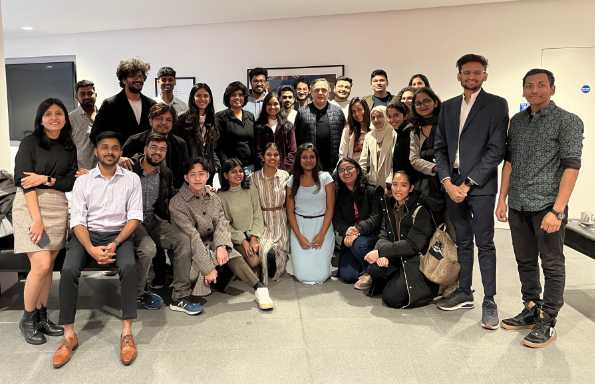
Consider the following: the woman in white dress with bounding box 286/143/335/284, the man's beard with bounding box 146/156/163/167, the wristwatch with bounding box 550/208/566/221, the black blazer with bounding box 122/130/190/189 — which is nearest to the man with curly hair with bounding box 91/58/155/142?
the black blazer with bounding box 122/130/190/189

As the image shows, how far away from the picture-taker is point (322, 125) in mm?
4219

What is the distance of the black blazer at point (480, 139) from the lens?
2.89 m

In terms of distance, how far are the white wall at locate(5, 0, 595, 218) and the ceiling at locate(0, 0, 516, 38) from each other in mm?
162

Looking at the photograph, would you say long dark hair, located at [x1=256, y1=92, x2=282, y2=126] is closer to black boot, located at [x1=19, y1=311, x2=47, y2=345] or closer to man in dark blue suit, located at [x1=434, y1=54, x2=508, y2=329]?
man in dark blue suit, located at [x1=434, y1=54, x2=508, y2=329]

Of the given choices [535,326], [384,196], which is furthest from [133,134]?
[535,326]

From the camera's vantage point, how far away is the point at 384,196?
3615 mm

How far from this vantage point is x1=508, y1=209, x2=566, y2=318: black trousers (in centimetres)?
271

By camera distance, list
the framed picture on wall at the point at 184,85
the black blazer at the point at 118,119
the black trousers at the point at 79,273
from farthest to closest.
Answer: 1. the framed picture on wall at the point at 184,85
2. the black blazer at the point at 118,119
3. the black trousers at the point at 79,273

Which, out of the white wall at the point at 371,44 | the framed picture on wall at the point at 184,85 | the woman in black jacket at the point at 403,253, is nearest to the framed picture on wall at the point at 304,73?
the white wall at the point at 371,44

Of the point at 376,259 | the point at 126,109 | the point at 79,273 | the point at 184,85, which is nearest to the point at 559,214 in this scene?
the point at 376,259

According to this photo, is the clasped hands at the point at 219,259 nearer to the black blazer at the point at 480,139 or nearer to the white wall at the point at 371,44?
the black blazer at the point at 480,139

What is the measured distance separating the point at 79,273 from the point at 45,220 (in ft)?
1.40

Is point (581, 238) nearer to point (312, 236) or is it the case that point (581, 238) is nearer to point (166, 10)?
point (312, 236)

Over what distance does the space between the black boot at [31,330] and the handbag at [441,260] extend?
2.46 metres
